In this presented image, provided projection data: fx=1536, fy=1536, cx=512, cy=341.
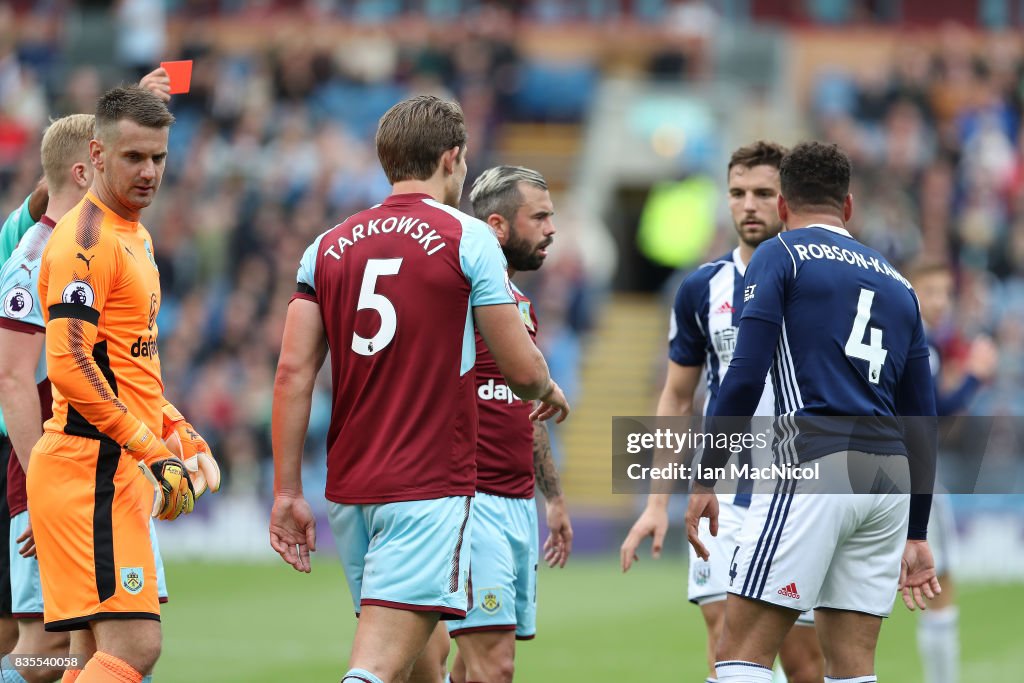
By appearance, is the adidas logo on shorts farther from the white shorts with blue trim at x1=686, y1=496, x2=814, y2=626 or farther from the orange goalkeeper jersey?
the orange goalkeeper jersey

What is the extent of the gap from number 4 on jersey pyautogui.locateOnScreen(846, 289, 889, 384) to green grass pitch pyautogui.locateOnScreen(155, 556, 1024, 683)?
16.7ft

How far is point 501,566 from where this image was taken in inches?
261

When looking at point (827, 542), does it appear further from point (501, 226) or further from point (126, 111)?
point (126, 111)

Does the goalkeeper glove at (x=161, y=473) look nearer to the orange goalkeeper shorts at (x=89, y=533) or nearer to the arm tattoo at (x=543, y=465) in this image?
the orange goalkeeper shorts at (x=89, y=533)

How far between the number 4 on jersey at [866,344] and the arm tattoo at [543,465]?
1.73 meters

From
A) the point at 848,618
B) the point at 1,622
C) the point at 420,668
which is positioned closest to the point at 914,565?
the point at 848,618

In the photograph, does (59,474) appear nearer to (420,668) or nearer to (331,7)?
(420,668)

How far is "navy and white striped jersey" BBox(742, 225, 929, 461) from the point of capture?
598 centimetres

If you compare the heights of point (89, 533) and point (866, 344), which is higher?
point (866, 344)

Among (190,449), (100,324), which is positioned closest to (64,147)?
(100,324)

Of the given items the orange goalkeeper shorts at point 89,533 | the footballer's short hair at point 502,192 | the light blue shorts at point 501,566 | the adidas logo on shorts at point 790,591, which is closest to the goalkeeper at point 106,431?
the orange goalkeeper shorts at point 89,533

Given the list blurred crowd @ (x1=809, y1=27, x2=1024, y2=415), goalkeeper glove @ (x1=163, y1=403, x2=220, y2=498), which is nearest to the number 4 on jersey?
goalkeeper glove @ (x1=163, y1=403, x2=220, y2=498)

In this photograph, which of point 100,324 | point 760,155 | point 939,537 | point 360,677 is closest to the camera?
point 360,677

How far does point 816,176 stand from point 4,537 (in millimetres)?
3842
